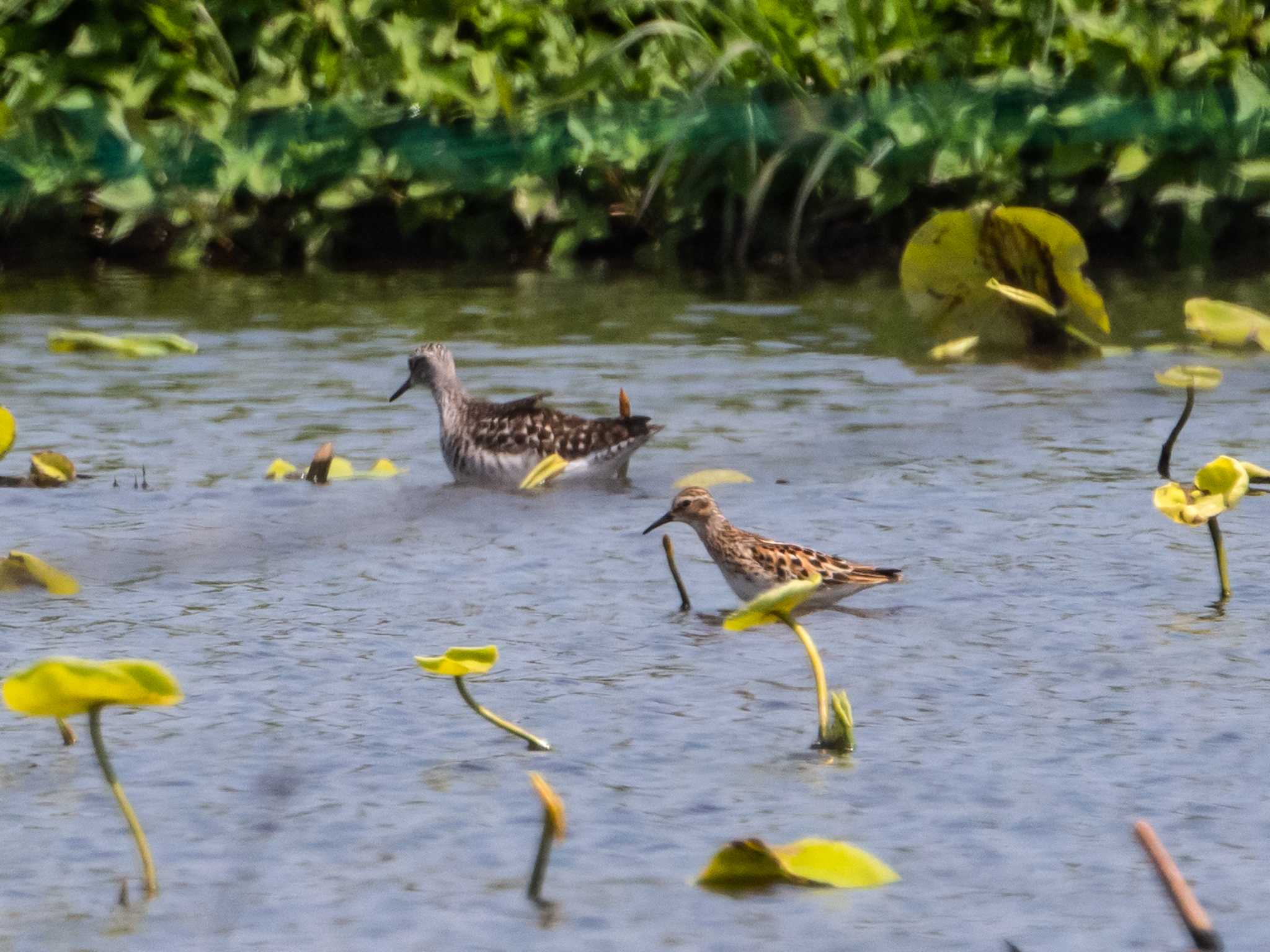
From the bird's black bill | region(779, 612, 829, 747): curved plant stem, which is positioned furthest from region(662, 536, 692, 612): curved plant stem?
region(779, 612, 829, 747): curved plant stem

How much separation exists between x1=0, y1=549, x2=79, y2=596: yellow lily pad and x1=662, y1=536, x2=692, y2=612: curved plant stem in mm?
1412

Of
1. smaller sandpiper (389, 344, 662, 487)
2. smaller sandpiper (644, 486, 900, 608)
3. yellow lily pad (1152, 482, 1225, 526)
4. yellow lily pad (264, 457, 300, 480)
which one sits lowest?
yellow lily pad (264, 457, 300, 480)

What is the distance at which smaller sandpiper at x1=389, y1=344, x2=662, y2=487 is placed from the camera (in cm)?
777

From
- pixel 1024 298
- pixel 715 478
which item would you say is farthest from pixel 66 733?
pixel 1024 298

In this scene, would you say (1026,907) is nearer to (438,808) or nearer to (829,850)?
(829,850)

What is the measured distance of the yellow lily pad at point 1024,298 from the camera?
347 inches

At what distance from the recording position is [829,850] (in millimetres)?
3738

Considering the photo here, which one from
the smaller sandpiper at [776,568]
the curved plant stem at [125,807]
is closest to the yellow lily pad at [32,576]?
the smaller sandpiper at [776,568]

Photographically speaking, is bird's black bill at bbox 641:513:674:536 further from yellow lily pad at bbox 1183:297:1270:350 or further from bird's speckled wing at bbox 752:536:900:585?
yellow lily pad at bbox 1183:297:1270:350

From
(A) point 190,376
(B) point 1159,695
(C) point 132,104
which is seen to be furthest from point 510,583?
(C) point 132,104

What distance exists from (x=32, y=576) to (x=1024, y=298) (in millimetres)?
4329

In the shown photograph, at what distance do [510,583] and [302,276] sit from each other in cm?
715

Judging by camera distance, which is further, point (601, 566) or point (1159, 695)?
point (601, 566)

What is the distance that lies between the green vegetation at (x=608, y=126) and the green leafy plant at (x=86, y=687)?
8.93m
